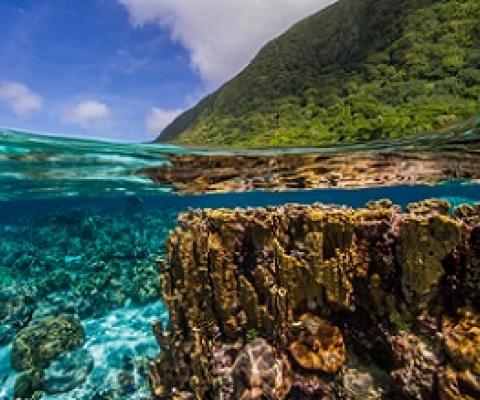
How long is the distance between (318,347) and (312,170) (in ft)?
43.0

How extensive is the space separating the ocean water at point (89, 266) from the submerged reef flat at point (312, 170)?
1.40m

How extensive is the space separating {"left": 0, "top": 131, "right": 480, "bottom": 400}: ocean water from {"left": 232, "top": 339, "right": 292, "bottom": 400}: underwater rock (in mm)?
3768

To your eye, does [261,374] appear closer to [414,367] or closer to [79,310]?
[414,367]

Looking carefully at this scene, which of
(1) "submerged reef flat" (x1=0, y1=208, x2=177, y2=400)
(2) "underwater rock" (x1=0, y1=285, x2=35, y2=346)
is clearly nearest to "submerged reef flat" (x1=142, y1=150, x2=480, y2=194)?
(1) "submerged reef flat" (x1=0, y1=208, x2=177, y2=400)

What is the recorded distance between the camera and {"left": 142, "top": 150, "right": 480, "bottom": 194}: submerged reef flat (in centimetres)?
1628

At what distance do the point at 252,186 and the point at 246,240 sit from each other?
55.0 feet

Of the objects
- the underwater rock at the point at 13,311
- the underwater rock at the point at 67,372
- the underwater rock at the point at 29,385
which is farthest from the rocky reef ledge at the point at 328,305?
the underwater rock at the point at 13,311

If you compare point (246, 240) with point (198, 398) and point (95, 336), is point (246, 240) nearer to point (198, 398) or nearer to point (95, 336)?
point (198, 398)

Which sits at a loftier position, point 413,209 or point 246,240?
point 413,209

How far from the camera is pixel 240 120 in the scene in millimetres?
16875

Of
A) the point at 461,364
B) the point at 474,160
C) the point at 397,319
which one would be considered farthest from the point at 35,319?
the point at 474,160

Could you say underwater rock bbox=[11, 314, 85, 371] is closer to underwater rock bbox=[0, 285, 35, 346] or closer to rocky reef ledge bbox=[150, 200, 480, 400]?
underwater rock bbox=[0, 285, 35, 346]

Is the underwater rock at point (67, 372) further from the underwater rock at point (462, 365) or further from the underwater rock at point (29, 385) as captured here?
the underwater rock at point (462, 365)

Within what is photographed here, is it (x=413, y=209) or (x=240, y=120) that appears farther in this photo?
(x=240, y=120)
